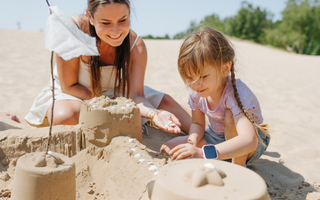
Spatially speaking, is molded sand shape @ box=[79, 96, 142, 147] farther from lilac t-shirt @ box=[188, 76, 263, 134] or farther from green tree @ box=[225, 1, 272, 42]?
green tree @ box=[225, 1, 272, 42]

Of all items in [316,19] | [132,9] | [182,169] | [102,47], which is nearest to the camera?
[182,169]

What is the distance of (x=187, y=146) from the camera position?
1.73m

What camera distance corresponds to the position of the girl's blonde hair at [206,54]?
1.96m

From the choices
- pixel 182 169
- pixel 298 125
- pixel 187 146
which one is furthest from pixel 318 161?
pixel 182 169

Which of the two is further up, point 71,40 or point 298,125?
point 71,40

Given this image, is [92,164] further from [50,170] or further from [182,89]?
[182,89]

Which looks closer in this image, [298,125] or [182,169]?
[182,169]

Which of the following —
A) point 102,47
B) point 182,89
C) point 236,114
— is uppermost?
point 102,47

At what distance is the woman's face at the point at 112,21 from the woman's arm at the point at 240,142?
1226 millimetres

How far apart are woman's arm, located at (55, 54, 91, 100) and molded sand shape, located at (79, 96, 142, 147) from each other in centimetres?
77

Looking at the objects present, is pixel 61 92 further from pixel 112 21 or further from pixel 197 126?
pixel 197 126

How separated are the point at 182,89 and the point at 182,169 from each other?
13.0 feet

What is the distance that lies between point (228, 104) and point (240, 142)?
0.36 metres

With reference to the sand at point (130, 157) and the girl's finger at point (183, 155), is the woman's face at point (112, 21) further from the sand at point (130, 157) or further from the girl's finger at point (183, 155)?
the girl's finger at point (183, 155)
